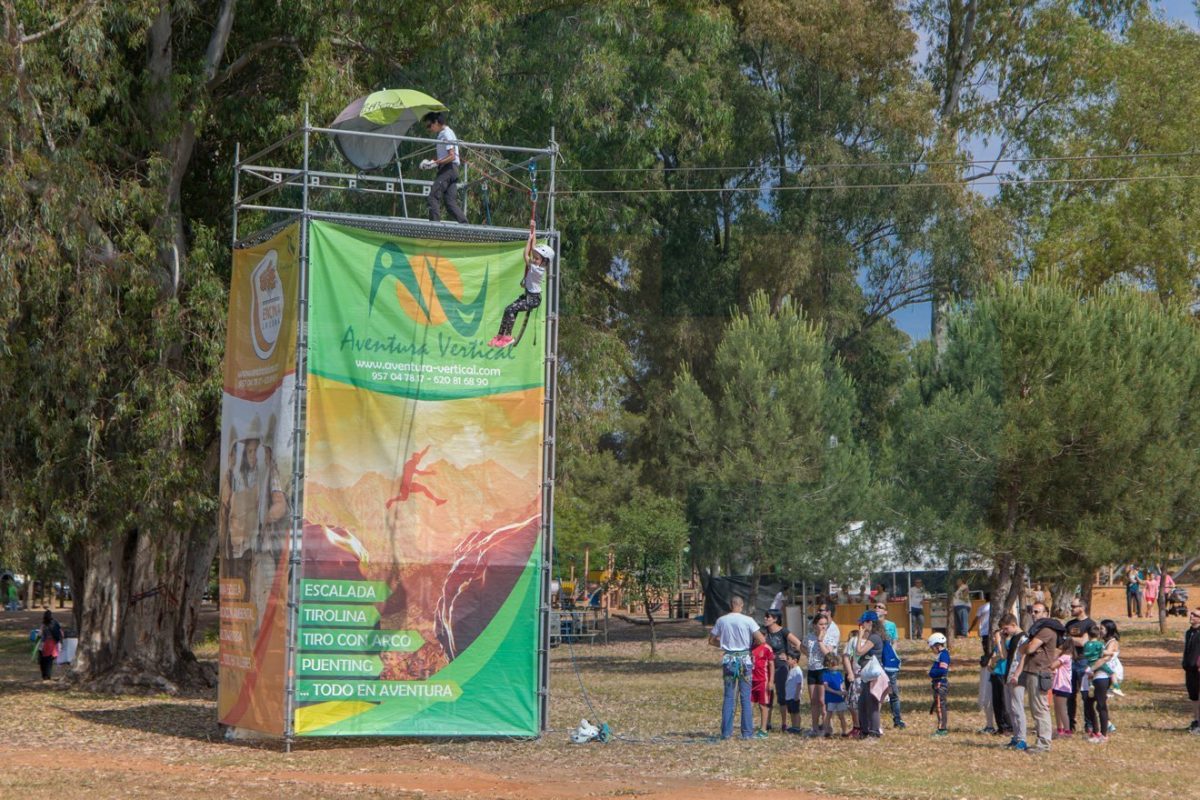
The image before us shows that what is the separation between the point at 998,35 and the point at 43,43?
2991cm

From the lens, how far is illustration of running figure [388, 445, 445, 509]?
17.1 metres

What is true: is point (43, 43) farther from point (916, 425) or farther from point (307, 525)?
point (916, 425)

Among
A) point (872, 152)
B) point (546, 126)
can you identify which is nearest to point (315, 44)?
point (546, 126)

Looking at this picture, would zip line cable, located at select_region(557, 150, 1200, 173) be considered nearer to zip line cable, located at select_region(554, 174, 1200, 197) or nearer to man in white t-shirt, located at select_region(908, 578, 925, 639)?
zip line cable, located at select_region(554, 174, 1200, 197)

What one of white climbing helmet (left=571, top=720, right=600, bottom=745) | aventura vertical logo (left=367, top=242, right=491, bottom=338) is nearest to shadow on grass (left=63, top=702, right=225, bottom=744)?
white climbing helmet (left=571, top=720, right=600, bottom=745)

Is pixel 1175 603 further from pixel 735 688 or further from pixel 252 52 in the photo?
pixel 252 52

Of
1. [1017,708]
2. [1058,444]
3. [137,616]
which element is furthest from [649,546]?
[1017,708]

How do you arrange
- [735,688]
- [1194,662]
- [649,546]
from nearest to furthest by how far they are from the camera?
[735,688]
[1194,662]
[649,546]

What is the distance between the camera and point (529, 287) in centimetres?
1742

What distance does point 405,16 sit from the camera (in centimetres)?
2494

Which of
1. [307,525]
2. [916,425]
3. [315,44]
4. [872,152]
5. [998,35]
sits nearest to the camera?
[307,525]

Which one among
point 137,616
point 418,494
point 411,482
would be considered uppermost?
point 411,482

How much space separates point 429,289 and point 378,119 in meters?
2.41

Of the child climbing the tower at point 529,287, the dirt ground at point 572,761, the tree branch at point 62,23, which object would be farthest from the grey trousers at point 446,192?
the tree branch at point 62,23
